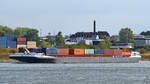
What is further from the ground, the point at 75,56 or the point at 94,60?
the point at 75,56

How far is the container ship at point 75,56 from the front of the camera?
14350 centimetres

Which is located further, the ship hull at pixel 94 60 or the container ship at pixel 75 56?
the ship hull at pixel 94 60

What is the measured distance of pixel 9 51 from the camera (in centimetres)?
19812

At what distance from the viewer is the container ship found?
14350cm

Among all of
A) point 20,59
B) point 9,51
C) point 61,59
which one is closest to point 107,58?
point 61,59

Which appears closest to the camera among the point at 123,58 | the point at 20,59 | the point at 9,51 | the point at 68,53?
the point at 20,59

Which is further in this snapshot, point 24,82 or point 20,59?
point 20,59

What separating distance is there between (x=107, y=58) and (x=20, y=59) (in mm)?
29145

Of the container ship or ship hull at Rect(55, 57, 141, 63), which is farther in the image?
ship hull at Rect(55, 57, 141, 63)

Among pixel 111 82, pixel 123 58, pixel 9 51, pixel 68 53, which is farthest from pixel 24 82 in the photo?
pixel 9 51

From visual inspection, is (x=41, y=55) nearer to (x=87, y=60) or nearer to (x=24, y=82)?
(x=87, y=60)

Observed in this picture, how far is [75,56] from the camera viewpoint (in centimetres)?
15388

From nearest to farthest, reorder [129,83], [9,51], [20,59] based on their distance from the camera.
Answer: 1. [129,83]
2. [20,59]
3. [9,51]

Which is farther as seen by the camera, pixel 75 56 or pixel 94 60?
pixel 94 60
